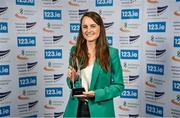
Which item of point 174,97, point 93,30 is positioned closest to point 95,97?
point 93,30

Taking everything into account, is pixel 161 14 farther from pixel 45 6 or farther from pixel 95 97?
pixel 95 97

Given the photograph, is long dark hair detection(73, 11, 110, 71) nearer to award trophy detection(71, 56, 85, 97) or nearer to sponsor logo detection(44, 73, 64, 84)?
award trophy detection(71, 56, 85, 97)

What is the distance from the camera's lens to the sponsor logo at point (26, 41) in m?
3.62

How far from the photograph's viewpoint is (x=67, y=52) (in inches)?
159

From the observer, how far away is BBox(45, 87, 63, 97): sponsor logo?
3986 millimetres

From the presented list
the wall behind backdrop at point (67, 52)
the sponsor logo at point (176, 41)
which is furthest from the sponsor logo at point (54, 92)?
the sponsor logo at point (176, 41)

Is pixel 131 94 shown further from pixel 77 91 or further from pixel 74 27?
pixel 77 91

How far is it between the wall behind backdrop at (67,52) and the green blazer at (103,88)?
146 cm

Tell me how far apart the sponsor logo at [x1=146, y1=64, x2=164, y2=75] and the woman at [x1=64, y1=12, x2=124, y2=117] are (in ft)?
5.02

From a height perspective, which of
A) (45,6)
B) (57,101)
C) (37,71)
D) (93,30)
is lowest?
(57,101)

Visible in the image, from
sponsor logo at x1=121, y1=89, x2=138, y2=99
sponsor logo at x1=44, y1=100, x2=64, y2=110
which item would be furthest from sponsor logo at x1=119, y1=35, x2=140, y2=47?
sponsor logo at x1=44, y1=100, x2=64, y2=110

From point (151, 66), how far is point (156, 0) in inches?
32.2

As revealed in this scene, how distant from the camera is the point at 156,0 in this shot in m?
3.53

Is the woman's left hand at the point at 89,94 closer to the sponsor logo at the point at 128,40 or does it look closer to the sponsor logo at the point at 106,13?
the sponsor logo at the point at 128,40
